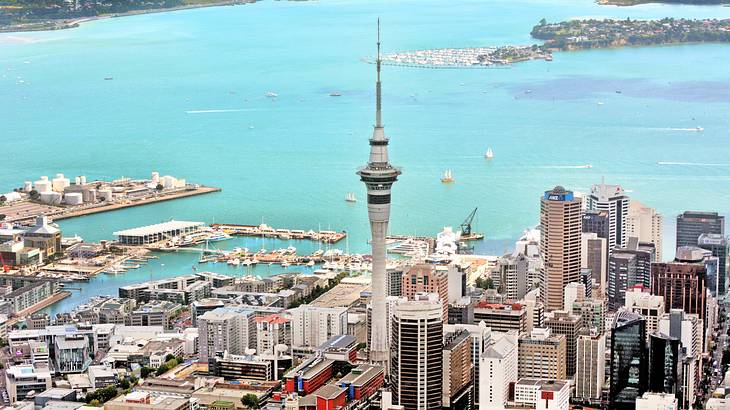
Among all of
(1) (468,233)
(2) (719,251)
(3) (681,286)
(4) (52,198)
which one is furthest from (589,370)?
(4) (52,198)

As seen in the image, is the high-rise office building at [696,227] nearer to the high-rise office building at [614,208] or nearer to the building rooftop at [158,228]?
the high-rise office building at [614,208]

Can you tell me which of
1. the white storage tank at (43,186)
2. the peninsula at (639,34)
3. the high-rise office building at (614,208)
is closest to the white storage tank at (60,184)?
the white storage tank at (43,186)

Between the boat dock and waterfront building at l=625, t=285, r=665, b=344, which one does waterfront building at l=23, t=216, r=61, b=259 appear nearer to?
the boat dock

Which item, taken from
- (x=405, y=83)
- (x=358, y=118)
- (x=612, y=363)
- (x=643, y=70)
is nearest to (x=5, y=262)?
(x=612, y=363)

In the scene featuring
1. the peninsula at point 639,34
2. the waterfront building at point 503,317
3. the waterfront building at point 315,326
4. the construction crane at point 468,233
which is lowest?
the construction crane at point 468,233

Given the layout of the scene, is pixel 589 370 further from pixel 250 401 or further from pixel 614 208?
pixel 614 208

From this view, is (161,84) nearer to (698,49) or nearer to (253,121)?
(253,121)
